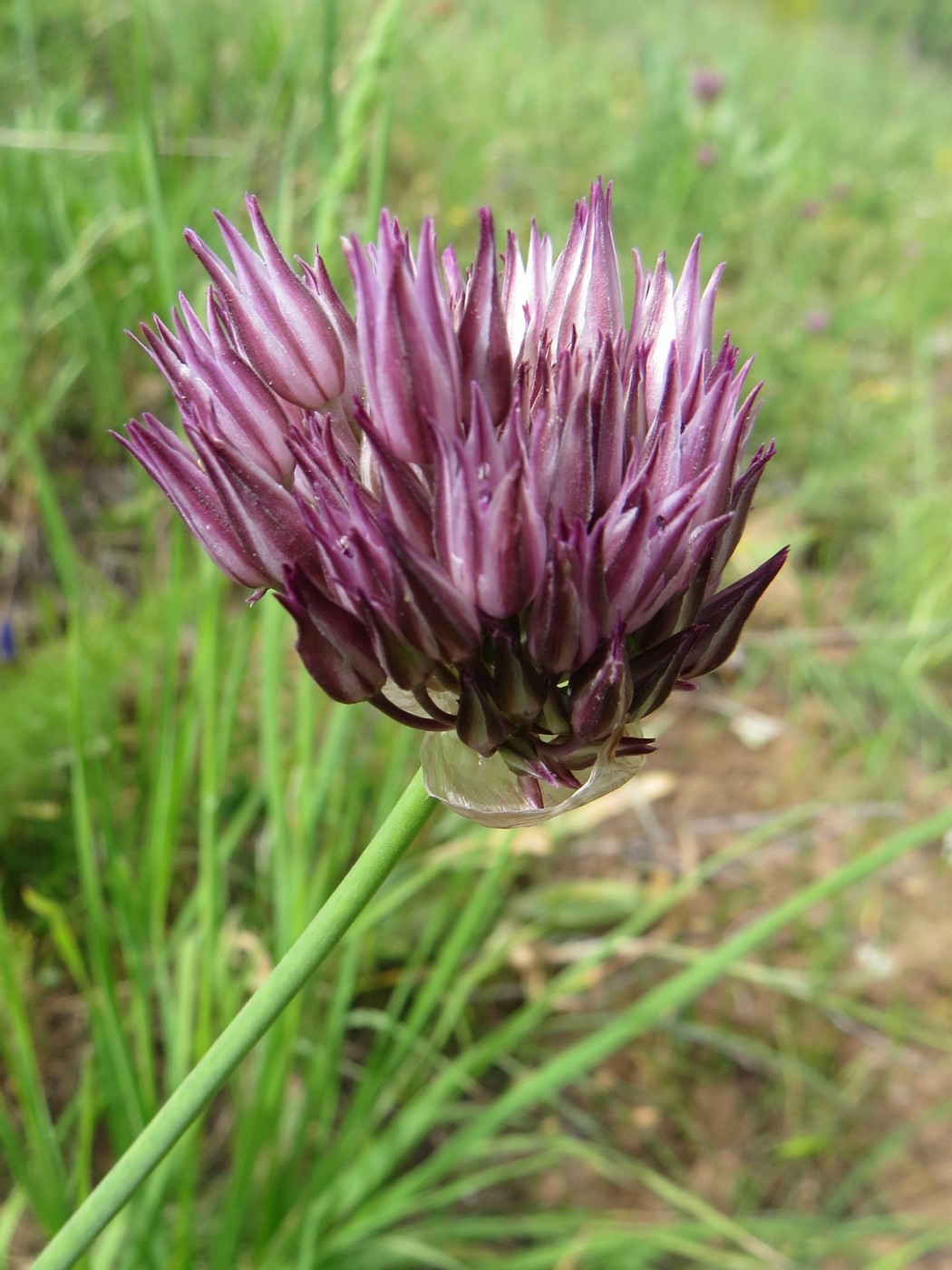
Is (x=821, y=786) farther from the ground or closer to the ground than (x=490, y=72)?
closer to the ground

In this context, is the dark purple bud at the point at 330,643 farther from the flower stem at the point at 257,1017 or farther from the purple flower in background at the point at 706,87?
the purple flower in background at the point at 706,87

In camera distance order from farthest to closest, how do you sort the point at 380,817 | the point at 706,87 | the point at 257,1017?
the point at 706,87 → the point at 380,817 → the point at 257,1017

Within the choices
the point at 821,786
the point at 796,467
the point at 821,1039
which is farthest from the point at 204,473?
the point at 796,467

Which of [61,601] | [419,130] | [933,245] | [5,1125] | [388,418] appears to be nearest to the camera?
[388,418]

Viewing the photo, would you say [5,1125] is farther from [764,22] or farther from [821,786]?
[764,22]

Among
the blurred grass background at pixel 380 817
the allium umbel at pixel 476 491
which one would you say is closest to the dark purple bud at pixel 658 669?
the allium umbel at pixel 476 491

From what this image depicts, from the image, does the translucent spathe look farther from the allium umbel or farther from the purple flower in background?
the purple flower in background

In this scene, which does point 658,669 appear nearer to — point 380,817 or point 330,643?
point 330,643

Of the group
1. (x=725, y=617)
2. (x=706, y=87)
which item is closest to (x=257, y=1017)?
(x=725, y=617)
